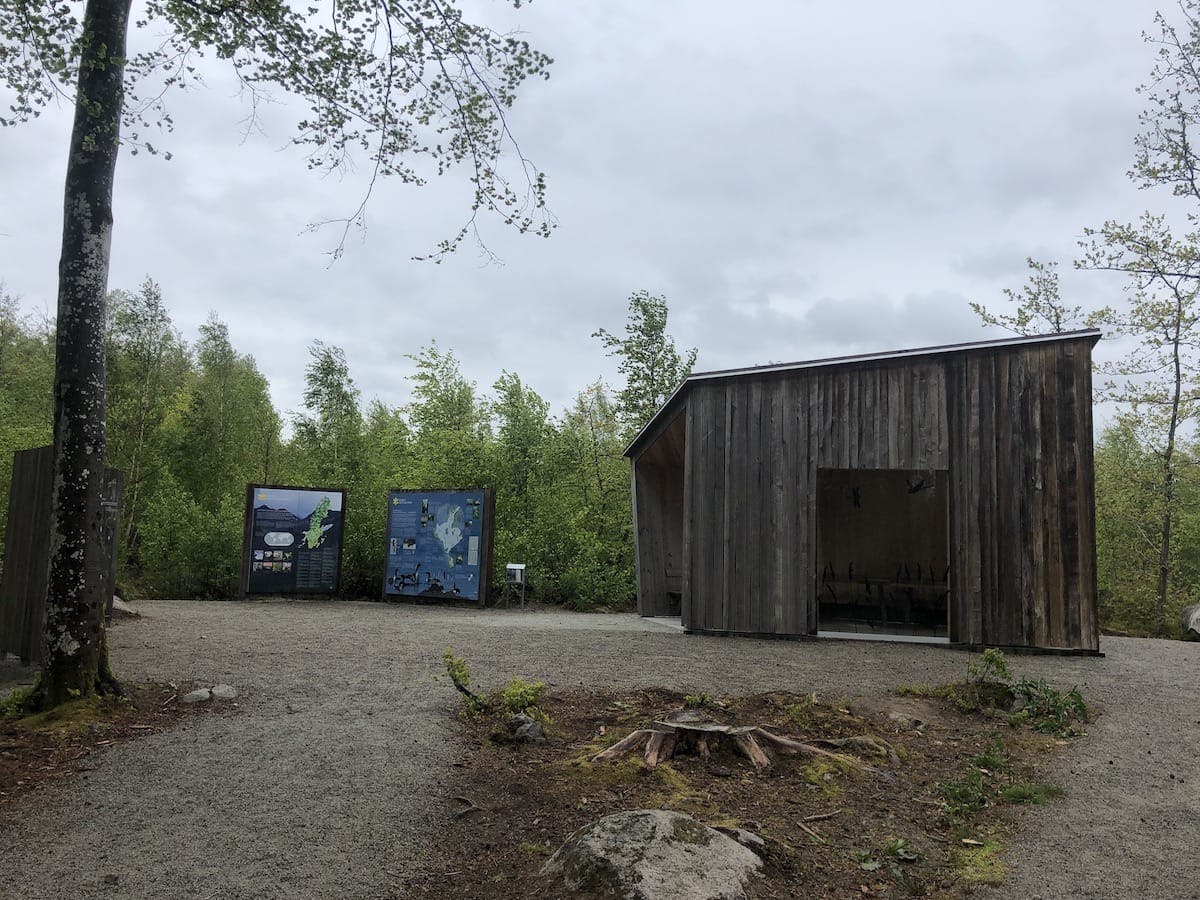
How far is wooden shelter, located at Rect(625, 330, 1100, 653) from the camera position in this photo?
29.3 ft

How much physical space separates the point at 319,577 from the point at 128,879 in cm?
1131

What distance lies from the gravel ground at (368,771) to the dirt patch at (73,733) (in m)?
0.15

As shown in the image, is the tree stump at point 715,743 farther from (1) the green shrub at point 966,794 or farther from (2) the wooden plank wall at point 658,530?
(2) the wooden plank wall at point 658,530

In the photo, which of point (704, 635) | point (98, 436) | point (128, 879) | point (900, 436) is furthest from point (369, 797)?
point (900, 436)

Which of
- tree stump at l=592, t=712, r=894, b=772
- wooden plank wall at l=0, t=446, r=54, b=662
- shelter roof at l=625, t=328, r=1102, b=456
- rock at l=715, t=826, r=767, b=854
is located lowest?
rock at l=715, t=826, r=767, b=854

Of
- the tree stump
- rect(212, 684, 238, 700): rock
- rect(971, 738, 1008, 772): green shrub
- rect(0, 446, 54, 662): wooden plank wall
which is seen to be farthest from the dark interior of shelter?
rect(0, 446, 54, 662): wooden plank wall

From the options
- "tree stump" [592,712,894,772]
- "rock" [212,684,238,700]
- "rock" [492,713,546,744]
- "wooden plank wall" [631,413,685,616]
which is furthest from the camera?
"wooden plank wall" [631,413,685,616]

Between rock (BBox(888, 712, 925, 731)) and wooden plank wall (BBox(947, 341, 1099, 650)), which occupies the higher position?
wooden plank wall (BBox(947, 341, 1099, 650))

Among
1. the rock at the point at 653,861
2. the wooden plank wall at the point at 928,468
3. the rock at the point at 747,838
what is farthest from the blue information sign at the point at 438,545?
the rock at the point at 653,861

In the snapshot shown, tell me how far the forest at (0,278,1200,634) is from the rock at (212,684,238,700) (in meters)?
8.80

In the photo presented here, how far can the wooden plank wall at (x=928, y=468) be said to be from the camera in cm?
892

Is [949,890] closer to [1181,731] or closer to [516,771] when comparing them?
[516,771]

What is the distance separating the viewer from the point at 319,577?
538 inches

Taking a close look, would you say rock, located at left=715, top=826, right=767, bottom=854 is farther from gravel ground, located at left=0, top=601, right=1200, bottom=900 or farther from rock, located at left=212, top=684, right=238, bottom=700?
rock, located at left=212, top=684, right=238, bottom=700
